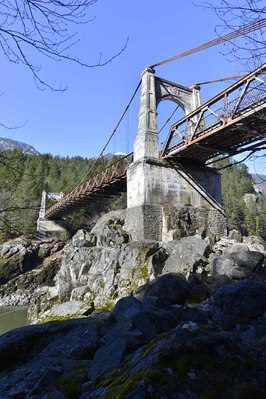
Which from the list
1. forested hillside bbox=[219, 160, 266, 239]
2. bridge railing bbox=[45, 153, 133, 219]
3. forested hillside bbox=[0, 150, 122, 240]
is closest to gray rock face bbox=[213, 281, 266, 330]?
forested hillside bbox=[0, 150, 122, 240]

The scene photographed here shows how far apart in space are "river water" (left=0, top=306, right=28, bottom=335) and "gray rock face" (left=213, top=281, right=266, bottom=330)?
11.4 m

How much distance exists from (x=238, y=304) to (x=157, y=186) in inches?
344

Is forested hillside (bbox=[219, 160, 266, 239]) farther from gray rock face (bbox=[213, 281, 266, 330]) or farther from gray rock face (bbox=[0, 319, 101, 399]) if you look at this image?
gray rock face (bbox=[0, 319, 101, 399])

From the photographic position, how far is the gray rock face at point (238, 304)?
2605 mm

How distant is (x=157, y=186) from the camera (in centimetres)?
1126

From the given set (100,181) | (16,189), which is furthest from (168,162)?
(16,189)

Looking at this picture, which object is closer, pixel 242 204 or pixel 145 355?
pixel 145 355

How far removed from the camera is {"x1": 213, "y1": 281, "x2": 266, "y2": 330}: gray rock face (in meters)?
2.61

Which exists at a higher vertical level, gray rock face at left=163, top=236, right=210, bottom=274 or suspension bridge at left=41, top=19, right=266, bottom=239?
suspension bridge at left=41, top=19, right=266, bottom=239

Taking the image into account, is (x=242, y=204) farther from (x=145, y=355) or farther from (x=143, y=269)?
(x=145, y=355)

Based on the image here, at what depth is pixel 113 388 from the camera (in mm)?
1415

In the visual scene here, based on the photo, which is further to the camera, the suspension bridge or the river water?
the river water

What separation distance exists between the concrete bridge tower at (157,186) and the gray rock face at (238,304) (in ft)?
25.4

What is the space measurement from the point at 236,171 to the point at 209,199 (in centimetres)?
5293
